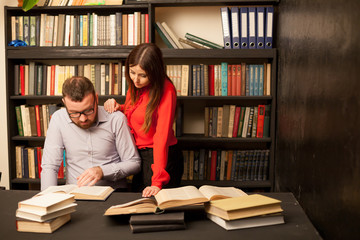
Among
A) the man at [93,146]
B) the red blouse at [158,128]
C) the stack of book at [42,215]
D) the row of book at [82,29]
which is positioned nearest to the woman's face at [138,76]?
the red blouse at [158,128]

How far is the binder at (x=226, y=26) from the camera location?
279 centimetres

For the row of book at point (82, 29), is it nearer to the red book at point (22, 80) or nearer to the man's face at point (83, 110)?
the red book at point (22, 80)

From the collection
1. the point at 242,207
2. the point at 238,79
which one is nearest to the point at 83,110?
the point at 242,207

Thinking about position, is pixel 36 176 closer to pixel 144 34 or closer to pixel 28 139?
pixel 28 139

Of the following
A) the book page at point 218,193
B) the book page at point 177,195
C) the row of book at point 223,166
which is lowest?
the row of book at point 223,166

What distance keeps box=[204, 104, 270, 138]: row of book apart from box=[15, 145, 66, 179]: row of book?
4.67ft

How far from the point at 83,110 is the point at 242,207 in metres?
1.07

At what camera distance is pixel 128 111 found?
85.3 inches

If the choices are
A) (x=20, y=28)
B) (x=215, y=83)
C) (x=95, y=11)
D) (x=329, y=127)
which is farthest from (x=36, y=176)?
(x=329, y=127)

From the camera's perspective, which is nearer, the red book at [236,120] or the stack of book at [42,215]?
the stack of book at [42,215]

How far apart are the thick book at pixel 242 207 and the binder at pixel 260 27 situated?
1810 millimetres

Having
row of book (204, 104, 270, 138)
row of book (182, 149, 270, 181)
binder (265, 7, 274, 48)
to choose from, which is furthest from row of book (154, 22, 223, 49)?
row of book (182, 149, 270, 181)

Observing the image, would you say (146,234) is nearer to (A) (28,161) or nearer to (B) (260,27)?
(B) (260,27)

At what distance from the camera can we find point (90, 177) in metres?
→ 1.77
